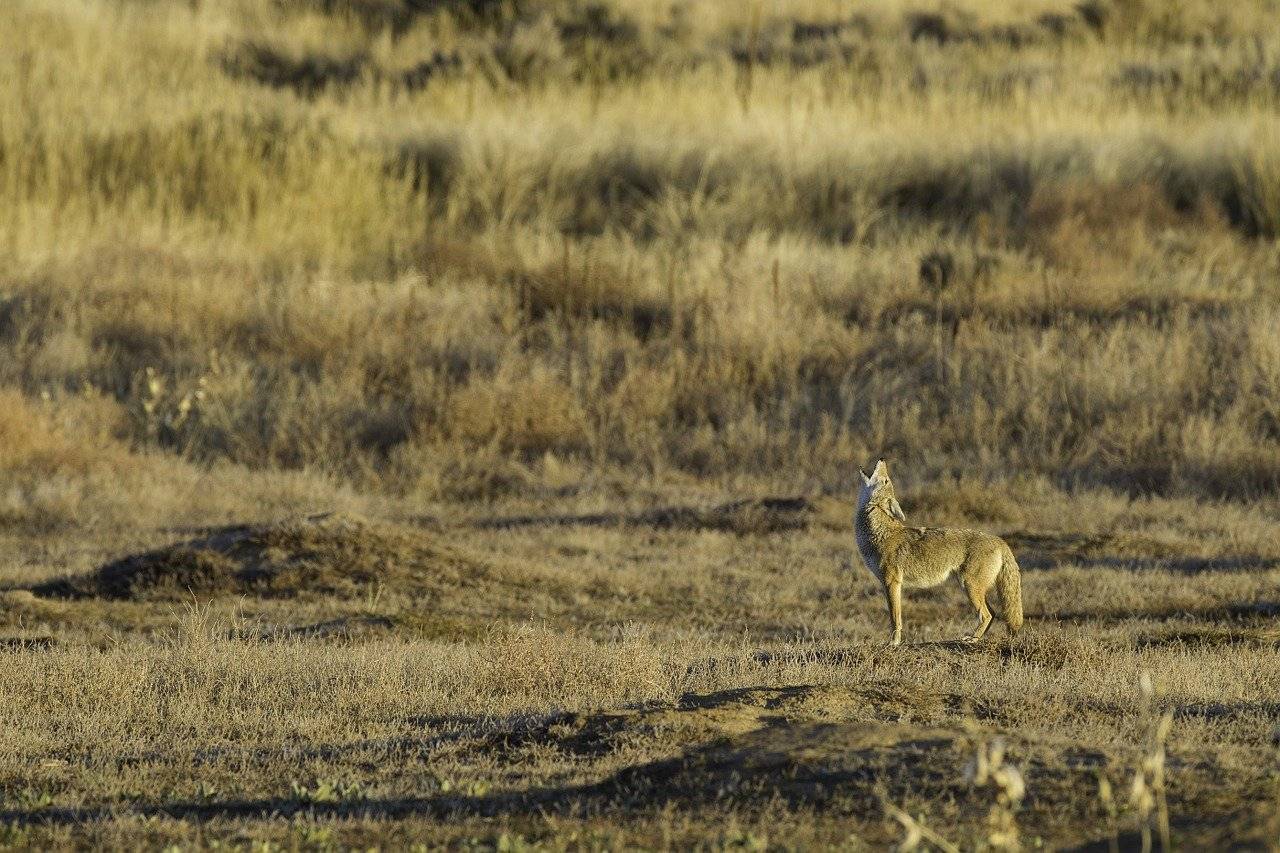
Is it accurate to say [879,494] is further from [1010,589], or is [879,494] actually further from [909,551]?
[1010,589]

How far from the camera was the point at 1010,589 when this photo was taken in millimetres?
8758

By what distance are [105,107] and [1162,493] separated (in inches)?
566

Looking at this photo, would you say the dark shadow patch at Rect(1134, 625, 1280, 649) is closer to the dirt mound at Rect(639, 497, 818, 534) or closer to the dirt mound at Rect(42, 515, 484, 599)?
the dirt mound at Rect(639, 497, 818, 534)

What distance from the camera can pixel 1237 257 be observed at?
2075 centimetres

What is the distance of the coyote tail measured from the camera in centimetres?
872

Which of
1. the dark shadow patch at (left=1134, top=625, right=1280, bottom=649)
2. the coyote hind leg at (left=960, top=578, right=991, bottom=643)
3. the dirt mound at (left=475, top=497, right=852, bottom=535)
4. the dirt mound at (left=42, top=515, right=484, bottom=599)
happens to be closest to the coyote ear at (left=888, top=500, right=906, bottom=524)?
the coyote hind leg at (left=960, top=578, right=991, bottom=643)

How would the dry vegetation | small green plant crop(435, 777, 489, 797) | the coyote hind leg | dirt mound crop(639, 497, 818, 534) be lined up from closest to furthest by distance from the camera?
small green plant crop(435, 777, 489, 797) → the dry vegetation → the coyote hind leg → dirt mound crop(639, 497, 818, 534)

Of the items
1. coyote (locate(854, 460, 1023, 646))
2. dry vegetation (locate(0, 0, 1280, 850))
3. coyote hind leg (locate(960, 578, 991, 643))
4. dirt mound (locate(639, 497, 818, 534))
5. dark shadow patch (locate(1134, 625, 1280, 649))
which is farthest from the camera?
dirt mound (locate(639, 497, 818, 534))

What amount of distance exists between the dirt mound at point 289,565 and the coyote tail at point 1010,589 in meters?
3.99

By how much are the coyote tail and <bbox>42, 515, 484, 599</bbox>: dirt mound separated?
3.99 metres

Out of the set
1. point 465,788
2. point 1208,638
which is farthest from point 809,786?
point 1208,638

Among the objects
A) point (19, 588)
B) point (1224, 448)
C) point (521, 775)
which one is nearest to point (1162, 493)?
point (1224, 448)

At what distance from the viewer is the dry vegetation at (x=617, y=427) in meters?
6.28

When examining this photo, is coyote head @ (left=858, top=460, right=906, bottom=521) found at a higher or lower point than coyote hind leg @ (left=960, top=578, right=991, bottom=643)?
higher
